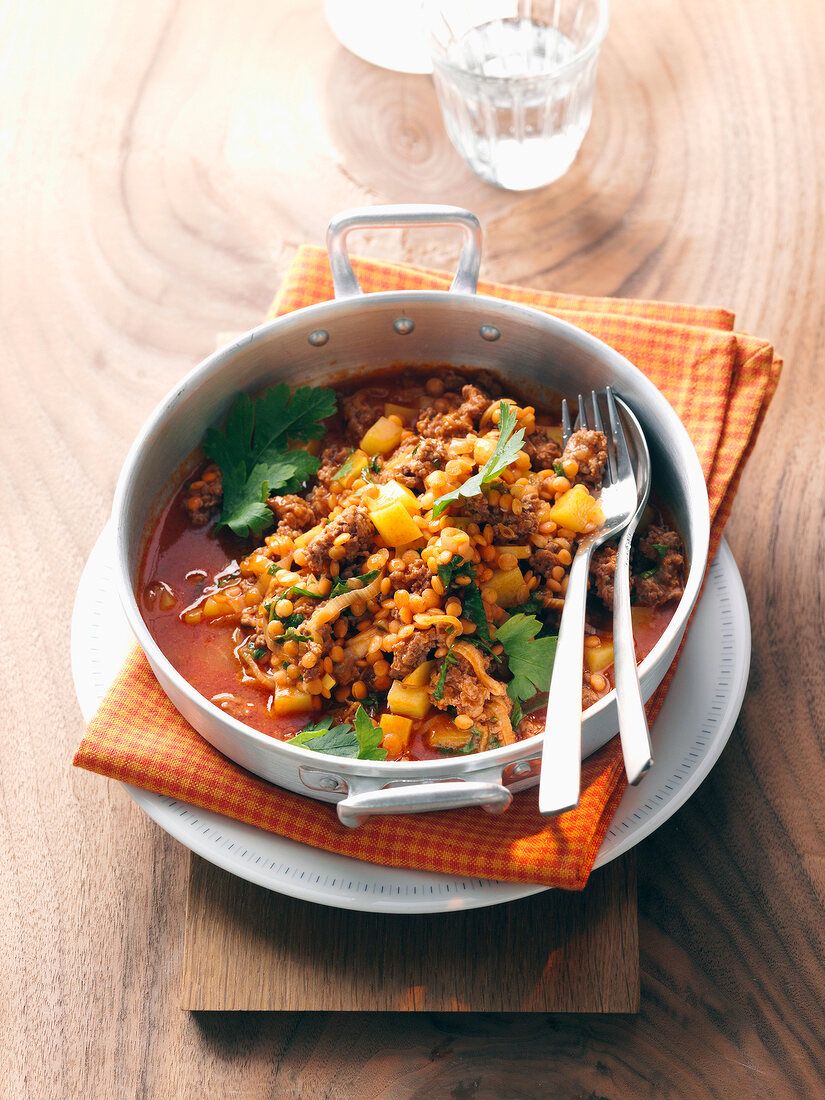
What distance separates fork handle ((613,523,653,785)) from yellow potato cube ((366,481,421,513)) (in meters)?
0.52

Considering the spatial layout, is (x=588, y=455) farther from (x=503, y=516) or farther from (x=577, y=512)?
(x=503, y=516)

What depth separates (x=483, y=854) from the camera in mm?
2227

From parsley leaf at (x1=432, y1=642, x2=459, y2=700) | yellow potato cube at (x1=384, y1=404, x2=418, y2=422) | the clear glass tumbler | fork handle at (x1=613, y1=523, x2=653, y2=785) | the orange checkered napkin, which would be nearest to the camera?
fork handle at (x1=613, y1=523, x2=653, y2=785)

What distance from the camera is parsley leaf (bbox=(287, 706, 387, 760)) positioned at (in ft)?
7.38

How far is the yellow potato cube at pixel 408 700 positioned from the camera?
7.71 ft

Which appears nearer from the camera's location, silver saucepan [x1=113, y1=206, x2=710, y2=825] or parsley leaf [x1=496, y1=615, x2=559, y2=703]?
silver saucepan [x1=113, y1=206, x2=710, y2=825]

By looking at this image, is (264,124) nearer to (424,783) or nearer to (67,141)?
(67,141)

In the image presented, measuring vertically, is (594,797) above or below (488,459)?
below

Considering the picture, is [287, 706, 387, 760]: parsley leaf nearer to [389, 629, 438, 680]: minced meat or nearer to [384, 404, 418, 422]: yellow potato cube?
[389, 629, 438, 680]: minced meat

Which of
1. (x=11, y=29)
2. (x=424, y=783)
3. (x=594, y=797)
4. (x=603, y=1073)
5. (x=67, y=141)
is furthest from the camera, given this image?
(x=11, y=29)

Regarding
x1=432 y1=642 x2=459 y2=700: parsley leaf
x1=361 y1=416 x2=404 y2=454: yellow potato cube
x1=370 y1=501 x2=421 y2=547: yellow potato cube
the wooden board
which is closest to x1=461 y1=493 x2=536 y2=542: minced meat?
x1=370 y1=501 x2=421 y2=547: yellow potato cube

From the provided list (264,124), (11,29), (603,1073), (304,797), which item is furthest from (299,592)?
(11,29)

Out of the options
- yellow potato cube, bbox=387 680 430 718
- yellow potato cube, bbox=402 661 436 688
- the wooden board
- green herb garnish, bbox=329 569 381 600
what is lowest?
the wooden board

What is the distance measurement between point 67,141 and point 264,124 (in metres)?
0.79
